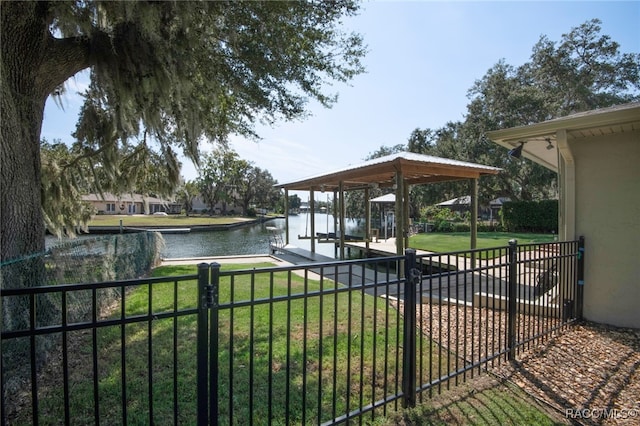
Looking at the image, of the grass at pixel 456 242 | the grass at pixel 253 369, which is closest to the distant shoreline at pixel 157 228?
the grass at pixel 456 242

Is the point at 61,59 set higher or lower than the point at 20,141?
higher

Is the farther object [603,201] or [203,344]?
[603,201]

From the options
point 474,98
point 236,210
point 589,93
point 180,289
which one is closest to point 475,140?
point 474,98

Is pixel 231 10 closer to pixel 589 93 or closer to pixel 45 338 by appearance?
pixel 45 338

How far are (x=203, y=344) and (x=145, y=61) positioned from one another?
337 centimetres

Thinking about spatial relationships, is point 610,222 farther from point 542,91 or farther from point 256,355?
point 542,91

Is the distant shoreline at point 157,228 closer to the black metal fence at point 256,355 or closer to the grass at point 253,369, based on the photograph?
the grass at point 253,369

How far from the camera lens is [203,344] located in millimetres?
1771

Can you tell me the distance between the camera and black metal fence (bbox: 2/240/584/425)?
176 cm

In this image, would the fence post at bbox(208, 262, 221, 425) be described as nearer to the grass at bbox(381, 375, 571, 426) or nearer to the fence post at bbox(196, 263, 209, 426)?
the fence post at bbox(196, 263, 209, 426)

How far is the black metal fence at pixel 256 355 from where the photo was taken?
1764 millimetres

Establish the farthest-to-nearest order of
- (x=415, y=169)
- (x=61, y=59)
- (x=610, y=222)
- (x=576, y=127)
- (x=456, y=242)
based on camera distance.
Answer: (x=456, y=242) < (x=415, y=169) < (x=610, y=222) < (x=576, y=127) < (x=61, y=59)

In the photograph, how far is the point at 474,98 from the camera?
853 inches

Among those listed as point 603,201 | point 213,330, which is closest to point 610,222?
point 603,201
